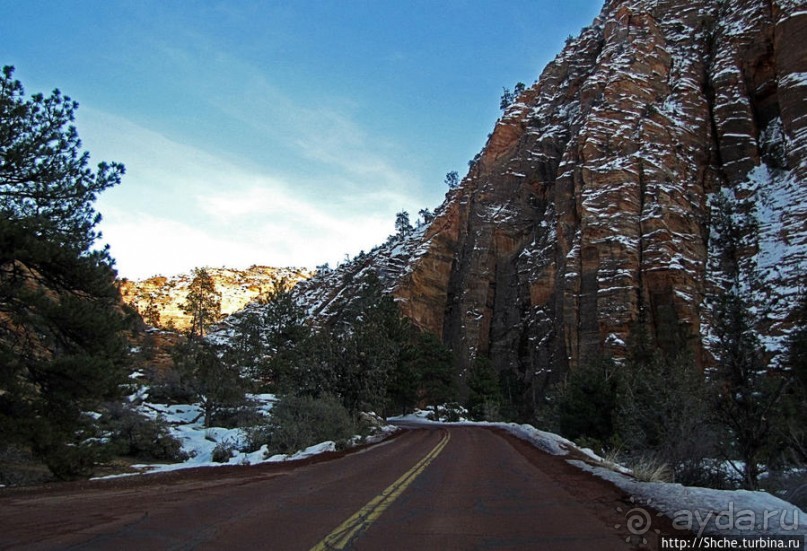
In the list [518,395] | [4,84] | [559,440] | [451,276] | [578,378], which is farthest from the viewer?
[451,276]

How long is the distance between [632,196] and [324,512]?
208 feet

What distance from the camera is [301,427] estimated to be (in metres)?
19.1

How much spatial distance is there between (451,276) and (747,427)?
75683 millimetres

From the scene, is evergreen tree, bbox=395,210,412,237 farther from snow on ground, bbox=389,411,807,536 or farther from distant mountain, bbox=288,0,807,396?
snow on ground, bbox=389,411,807,536

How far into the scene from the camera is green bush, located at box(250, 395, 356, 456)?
17.8m

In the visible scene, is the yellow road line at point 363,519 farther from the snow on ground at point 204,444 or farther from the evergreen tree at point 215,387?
the evergreen tree at point 215,387

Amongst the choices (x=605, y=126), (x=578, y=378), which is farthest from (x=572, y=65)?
(x=578, y=378)

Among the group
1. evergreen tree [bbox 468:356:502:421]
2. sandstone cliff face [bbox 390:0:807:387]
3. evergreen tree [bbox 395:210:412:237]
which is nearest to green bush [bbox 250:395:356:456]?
evergreen tree [bbox 468:356:502:421]

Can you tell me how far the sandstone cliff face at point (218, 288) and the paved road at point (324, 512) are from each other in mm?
135101

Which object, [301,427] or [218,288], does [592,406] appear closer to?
[301,427]

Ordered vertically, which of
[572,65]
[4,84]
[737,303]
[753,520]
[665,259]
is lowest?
[753,520]

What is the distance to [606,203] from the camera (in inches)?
2482

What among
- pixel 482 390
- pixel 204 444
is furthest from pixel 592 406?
pixel 482 390

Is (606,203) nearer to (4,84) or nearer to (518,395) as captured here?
(518,395)
